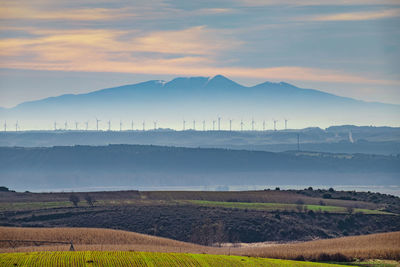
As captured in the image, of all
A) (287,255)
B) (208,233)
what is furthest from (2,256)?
(208,233)

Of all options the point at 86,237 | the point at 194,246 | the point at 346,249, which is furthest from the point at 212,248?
the point at 346,249

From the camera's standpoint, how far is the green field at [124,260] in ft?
324

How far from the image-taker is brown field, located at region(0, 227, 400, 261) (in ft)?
422

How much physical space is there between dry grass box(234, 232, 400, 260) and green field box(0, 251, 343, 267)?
13.7 m

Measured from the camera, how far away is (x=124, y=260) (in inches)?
4043

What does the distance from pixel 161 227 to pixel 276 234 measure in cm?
2221

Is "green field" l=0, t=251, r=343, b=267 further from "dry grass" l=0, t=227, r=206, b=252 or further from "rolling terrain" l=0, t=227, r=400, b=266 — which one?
"dry grass" l=0, t=227, r=206, b=252

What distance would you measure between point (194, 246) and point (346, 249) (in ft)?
92.9

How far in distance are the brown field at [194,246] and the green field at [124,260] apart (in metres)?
15.7

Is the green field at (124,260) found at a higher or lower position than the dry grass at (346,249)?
higher

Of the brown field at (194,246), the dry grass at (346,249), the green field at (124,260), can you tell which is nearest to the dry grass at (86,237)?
the brown field at (194,246)

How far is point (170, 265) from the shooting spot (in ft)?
337

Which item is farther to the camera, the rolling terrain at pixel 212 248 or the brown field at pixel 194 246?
the brown field at pixel 194 246

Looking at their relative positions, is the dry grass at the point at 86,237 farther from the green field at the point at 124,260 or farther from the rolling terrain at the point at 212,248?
the green field at the point at 124,260
